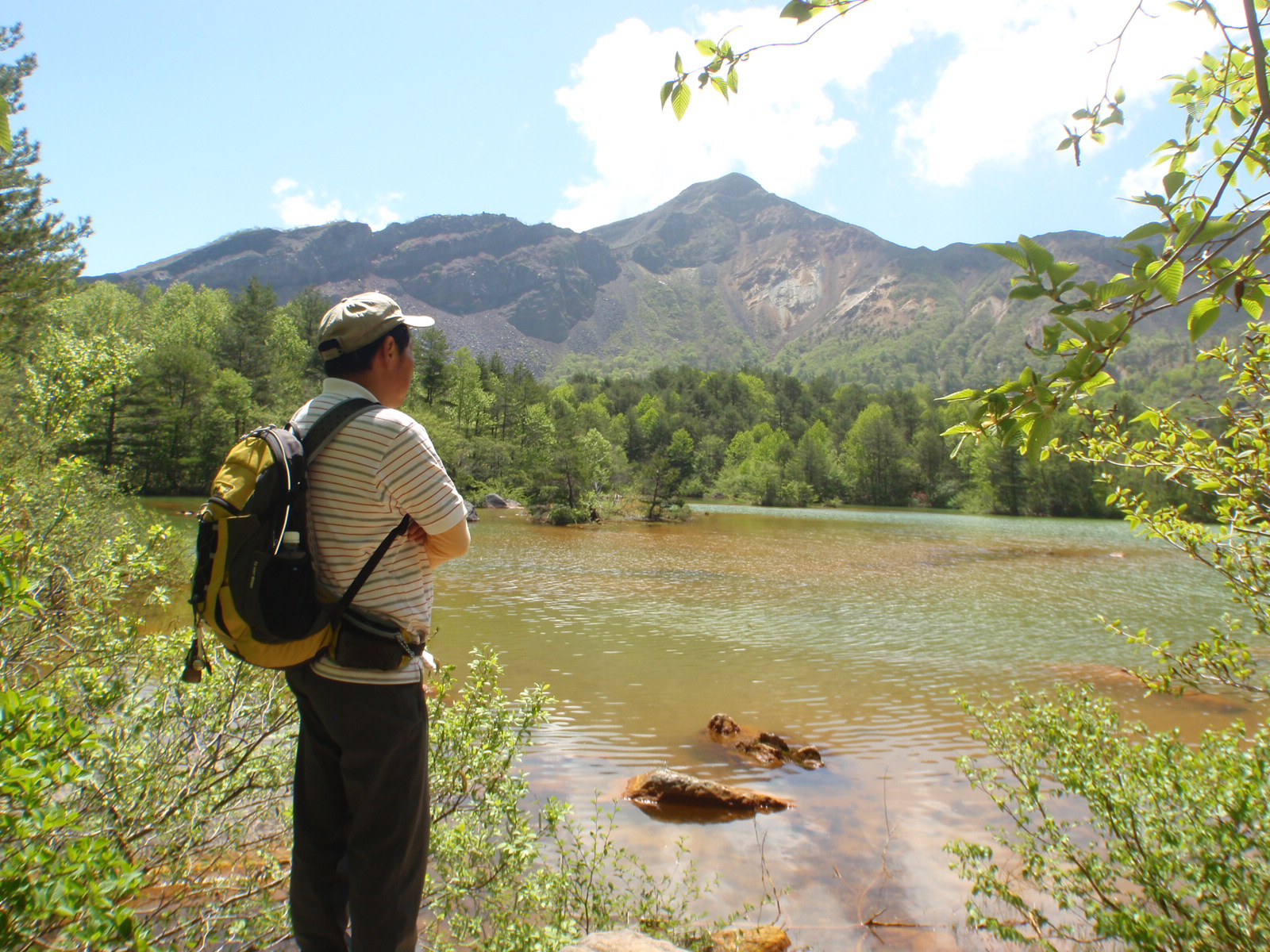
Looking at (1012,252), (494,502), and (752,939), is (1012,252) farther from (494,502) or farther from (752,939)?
(494,502)

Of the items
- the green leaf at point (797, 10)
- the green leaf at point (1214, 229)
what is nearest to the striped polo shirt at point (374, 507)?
the green leaf at point (797, 10)

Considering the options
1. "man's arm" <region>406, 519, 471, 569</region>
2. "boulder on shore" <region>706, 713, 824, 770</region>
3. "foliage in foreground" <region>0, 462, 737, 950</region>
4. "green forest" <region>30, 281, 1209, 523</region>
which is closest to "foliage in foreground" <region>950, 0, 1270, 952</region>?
"green forest" <region>30, 281, 1209, 523</region>

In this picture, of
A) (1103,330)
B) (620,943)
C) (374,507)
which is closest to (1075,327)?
(1103,330)

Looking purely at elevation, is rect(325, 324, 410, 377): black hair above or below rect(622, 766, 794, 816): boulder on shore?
above

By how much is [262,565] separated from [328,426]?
1.59ft

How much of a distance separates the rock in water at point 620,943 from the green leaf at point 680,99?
3.13 m

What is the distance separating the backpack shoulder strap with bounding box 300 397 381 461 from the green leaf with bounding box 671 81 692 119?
1308 mm

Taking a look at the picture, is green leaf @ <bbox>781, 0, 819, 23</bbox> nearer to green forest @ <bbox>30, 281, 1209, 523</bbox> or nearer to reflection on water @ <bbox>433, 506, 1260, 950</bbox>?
green forest @ <bbox>30, 281, 1209, 523</bbox>

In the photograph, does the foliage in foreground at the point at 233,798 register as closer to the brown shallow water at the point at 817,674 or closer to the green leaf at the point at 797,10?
the brown shallow water at the point at 817,674

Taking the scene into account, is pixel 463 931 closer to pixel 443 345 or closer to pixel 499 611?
pixel 499 611

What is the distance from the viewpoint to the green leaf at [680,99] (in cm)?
196

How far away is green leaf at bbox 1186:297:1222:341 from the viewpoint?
1.69m

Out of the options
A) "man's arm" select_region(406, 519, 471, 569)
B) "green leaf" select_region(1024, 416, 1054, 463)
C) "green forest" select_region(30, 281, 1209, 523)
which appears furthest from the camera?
"green forest" select_region(30, 281, 1209, 523)

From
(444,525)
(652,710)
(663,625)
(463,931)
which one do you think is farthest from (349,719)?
(663,625)
